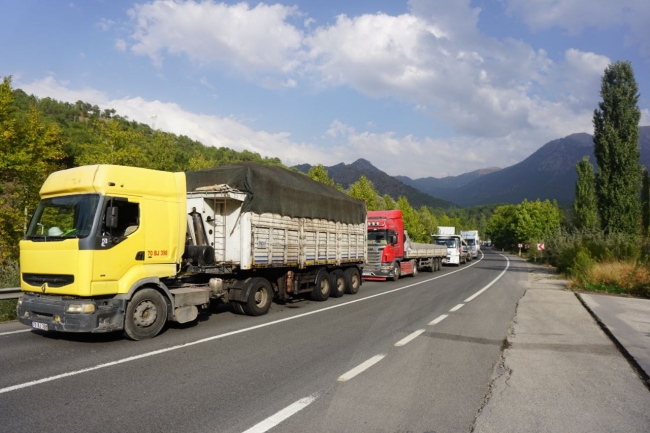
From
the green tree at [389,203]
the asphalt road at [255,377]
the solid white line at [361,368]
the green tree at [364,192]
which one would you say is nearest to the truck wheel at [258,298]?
the asphalt road at [255,377]

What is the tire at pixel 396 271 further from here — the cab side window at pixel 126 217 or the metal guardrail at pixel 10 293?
the metal guardrail at pixel 10 293

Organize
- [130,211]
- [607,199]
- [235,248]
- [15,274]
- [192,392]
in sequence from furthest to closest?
1. [607,199]
2. [15,274]
3. [235,248]
4. [130,211]
5. [192,392]

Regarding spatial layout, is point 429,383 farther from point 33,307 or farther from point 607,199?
point 607,199

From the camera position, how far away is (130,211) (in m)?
7.82

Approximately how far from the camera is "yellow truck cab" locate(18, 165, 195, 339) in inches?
276

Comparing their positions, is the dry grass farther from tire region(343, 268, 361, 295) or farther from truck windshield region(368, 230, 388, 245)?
tire region(343, 268, 361, 295)

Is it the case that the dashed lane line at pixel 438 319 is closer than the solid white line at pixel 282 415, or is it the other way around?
the solid white line at pixel 282 415

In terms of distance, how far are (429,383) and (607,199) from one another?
97.0ft

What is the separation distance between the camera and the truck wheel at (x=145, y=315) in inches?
295

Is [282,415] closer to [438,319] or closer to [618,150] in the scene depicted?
[438,319]

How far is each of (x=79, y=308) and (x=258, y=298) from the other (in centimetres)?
455

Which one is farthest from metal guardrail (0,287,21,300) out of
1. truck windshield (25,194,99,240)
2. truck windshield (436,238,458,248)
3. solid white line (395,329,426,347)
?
truck windshield (436,238,458,248)

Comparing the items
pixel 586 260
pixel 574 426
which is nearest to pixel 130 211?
pixel 574 426

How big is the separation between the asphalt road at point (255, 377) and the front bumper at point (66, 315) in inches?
13.8
